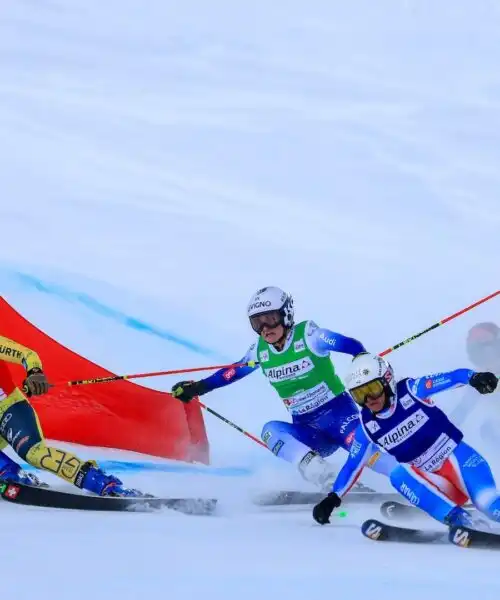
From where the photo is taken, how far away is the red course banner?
7398 millimetres

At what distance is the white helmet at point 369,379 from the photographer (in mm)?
4898

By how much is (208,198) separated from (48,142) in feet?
10.7

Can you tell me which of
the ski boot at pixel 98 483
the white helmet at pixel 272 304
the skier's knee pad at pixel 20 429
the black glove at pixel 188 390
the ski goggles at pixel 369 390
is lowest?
the ski boot at pixel 98 483

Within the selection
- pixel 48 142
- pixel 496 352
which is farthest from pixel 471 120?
pixel 496 352

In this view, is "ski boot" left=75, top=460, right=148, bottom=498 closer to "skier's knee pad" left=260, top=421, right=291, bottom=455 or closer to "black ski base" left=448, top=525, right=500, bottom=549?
"skier's knee pad" left=260, top=421, right=291, bottom=455

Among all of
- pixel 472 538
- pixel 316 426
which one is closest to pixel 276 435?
pixel 316 426

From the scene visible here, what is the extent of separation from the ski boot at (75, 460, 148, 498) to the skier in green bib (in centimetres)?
96

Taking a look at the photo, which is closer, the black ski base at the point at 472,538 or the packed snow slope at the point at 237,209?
the packed snow slope at the point at 237,209

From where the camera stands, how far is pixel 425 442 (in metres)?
5.05

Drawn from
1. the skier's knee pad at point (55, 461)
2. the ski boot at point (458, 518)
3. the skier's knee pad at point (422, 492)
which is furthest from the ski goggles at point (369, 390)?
the skier's knee pad at point (55, 461)

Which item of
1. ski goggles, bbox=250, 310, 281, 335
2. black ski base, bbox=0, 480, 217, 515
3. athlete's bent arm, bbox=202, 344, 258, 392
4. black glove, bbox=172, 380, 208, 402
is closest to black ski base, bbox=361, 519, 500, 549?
black ski base, bbox=0, 480, 217, 515

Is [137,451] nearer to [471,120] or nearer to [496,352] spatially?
[496,352]

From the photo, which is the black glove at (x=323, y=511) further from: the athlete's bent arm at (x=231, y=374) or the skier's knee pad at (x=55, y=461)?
the athlete's bent arm at (x=231, y=374)

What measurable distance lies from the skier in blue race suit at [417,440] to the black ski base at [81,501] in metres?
1.09
